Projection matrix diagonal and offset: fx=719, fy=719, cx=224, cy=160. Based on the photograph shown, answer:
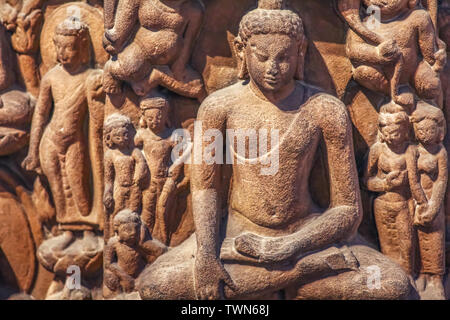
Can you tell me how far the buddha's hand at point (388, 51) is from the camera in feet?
12.4

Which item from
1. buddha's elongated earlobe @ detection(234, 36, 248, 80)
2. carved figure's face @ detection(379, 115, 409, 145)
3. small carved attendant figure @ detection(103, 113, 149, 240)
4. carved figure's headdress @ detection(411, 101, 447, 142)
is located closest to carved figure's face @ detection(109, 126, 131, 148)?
small carved attendant figure @ detection(103, 113, 149, 240)

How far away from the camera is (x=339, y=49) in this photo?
13.0 ft

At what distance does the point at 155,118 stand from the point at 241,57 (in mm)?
584

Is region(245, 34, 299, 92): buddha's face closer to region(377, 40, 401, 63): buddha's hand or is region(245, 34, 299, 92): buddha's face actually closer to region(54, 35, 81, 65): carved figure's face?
region(377, 40, 401, 63): buddha's hand

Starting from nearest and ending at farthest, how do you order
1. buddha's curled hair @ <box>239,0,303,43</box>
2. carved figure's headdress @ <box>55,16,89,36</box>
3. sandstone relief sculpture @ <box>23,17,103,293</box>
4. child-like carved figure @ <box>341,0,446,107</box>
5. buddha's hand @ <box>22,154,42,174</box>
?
buddha's curled hair @ <box>239,0,303,43</box>, child-like carved figure @ <box>341,0,446,107</box>, carved figure's headdress @ <box>55,16,89,36</box>, sandstone relief sculpture @ <box>23,17,103,293</box>, buddha's hand @ <box>22,154,42,174</box>

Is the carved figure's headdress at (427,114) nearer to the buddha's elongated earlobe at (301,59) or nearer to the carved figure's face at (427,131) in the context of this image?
the carved figure's face at (427,131)

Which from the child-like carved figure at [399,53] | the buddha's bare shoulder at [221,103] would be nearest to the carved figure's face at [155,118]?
the buddha's bare shoulder at [221,103]

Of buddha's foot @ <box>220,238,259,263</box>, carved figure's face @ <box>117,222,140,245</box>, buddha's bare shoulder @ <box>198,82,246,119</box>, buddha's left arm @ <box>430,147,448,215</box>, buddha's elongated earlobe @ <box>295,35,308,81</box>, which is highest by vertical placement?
buddha's elongated earlobe @ <box>295,35,308,81</box>

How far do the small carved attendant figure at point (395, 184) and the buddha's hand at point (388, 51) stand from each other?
26 cm

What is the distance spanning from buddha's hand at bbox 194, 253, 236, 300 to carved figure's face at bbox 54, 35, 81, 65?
1.39m

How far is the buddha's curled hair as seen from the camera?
359cm

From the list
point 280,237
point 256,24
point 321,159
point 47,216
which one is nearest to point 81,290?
point 47,216

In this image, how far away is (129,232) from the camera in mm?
3979

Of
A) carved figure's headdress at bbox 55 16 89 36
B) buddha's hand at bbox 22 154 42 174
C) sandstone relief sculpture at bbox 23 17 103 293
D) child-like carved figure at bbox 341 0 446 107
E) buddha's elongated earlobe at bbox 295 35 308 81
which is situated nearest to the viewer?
buddha's elongated earlobe at bbox 295 35 308 81
